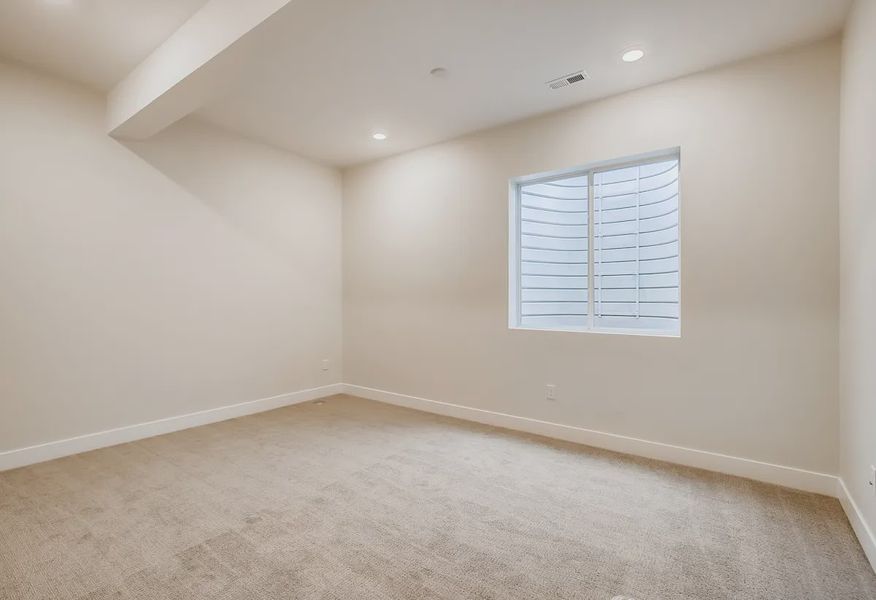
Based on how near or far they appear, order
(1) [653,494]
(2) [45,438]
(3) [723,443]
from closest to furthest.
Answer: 1. (1) [653,494]
2. (3) [723,443]
3. (2) [45,438]

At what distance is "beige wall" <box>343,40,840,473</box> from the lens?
2.53 metres

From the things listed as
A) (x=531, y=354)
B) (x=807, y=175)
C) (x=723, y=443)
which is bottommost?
(x=723, y=443)

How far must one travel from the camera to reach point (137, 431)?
345cm

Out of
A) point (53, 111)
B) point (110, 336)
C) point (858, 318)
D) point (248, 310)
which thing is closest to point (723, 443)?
point (858, 318)

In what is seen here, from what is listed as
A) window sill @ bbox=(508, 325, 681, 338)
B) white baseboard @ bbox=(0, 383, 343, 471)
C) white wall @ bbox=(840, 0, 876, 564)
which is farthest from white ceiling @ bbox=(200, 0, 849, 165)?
white baseboard @ bbox=(0, 383, 343, 471)

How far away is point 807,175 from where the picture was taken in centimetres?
254

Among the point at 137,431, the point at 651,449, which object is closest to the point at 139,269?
the point at 137,431

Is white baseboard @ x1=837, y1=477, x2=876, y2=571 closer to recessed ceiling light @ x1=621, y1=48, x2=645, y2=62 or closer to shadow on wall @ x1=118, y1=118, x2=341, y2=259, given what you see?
recessed ceiling light @ x1=621, y1=48, x2=645, y2=62

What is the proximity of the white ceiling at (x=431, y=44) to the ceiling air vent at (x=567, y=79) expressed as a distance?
0.06m

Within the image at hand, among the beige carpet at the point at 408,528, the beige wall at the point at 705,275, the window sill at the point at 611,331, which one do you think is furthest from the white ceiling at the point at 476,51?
the beige carpet at the point at 408,528

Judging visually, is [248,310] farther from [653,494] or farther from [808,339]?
[808,339]

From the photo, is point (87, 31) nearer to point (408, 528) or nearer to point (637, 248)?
point (408, 528)

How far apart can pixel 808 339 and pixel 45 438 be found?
5132mm

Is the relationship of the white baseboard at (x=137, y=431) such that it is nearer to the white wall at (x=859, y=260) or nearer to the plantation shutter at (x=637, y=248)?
the plantation shutter at (x=637, y=248)
